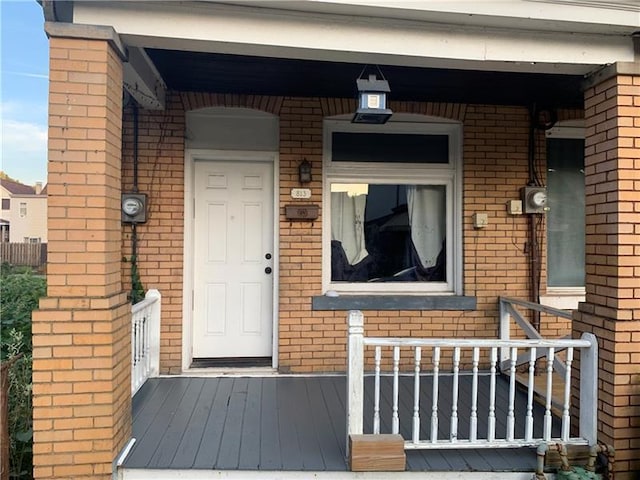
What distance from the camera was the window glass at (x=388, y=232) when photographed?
16.4 ft

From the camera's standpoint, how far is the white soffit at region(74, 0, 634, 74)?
2.84m

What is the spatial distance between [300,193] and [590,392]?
303 cm

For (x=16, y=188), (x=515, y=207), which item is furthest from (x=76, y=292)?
(x=16, y=188)

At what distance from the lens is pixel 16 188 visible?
2766cm

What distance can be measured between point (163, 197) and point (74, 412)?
2413 millimetres

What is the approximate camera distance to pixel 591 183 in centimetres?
333

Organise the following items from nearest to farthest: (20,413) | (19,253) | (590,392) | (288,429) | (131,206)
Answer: (590,392), (20,413), (288,429), (131,206), (19,253)

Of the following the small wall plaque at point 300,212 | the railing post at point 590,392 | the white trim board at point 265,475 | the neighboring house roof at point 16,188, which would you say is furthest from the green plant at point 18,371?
Answer: the neighboring house roof at point 16,188

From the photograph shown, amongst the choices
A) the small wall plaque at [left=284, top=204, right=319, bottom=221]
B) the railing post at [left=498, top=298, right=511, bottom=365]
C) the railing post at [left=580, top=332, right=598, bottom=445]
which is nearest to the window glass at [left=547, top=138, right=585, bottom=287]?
the railing post at [left=498, top=298, right=511, bottom=365]

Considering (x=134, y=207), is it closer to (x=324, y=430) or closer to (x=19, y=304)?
(x=19, y=304)

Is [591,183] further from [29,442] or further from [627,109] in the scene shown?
[29,442]

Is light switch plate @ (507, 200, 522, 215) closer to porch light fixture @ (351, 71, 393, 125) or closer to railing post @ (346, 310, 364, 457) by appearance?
porch light fixture @ (351, 71, 393, 125)

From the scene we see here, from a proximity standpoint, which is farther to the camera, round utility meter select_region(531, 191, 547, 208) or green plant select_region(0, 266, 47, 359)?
round utility meter select_region(531, 191, 547, 208)

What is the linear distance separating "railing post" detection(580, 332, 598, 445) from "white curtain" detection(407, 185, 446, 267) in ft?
6.88
